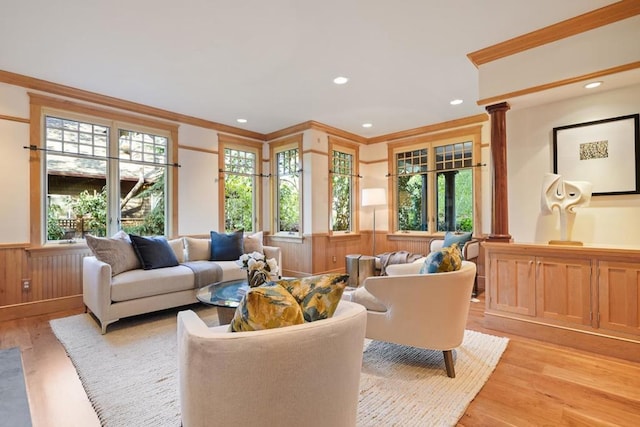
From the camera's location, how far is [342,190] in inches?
236

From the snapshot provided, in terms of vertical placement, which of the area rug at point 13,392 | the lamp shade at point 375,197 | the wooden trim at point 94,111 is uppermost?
the wooden trim at point 94,111

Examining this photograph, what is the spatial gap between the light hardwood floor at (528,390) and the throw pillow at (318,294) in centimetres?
117

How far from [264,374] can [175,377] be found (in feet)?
5.14

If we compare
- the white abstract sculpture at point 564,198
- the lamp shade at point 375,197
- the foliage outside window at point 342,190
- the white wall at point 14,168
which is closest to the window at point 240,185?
the foliage outside window at point 342,190

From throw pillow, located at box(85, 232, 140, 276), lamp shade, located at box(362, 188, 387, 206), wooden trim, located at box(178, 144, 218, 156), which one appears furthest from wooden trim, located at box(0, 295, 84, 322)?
lamp shade, located at box(362, 188, 387, 206)

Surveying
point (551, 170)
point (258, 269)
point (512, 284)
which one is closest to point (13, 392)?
point (258, 269)

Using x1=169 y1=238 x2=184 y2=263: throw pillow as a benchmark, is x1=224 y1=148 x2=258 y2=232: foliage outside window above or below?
above

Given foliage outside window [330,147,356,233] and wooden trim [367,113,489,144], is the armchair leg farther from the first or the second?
wooden trim [367,113,489,144]

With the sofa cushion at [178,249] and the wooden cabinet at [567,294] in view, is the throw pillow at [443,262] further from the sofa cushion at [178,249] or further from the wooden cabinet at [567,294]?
the sofa cushion at [178,249]

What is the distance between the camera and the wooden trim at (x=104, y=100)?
11.4 ft

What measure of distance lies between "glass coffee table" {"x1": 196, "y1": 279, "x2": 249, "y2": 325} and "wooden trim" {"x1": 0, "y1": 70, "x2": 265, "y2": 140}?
2.97 meters

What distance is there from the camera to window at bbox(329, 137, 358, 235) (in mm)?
5695

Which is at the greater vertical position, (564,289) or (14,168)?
(14,168)

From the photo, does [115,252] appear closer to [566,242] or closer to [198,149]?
[198,149]
